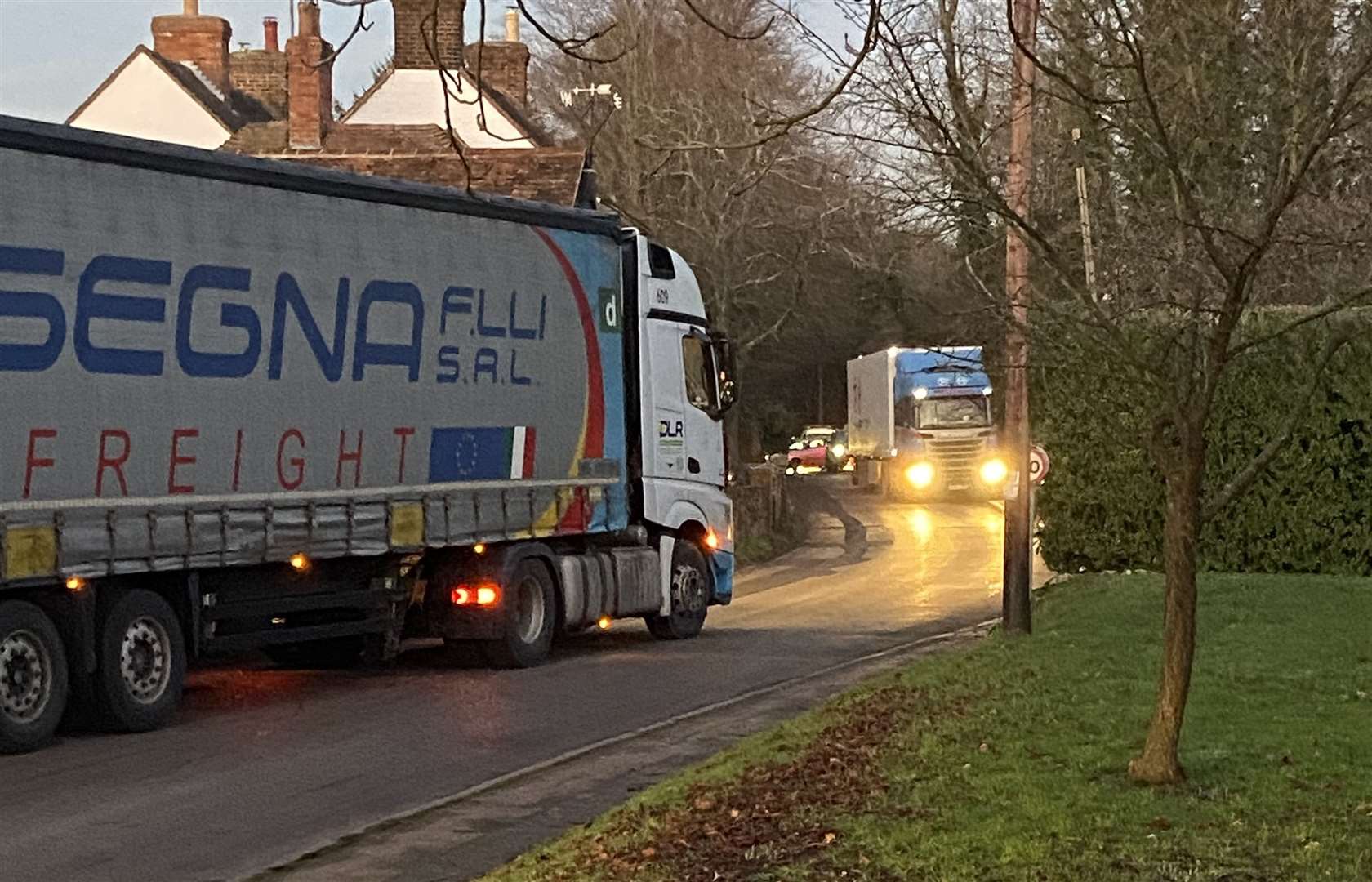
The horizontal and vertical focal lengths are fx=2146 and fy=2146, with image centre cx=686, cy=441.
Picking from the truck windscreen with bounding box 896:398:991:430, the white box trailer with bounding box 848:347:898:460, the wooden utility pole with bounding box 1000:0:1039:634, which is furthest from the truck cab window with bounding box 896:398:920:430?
the wooden utility pole with bounding box 1000:0:1039:634

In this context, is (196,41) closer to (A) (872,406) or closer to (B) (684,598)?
(A) (872,406)

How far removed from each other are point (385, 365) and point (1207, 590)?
10150 mm

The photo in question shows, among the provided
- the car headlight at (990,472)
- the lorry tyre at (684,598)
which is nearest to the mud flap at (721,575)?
the lorry tyre at (684,598)

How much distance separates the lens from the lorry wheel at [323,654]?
18109 mm

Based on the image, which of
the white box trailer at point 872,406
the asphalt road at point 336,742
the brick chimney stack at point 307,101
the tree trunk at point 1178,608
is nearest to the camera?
the tree trunk at point 1178,608

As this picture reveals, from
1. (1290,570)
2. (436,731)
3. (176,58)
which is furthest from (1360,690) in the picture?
(176,58)

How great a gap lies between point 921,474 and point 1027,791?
43.5m

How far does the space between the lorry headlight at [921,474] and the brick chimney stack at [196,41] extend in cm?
1948

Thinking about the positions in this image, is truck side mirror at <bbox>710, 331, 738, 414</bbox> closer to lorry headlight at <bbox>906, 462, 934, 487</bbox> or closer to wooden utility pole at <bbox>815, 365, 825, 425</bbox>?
lorry headlight at <bbox>906, 462, 934, 487</bbox>

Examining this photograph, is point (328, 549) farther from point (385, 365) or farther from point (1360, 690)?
point (1360, 690)

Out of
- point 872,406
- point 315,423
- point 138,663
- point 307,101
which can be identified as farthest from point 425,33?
point 872,406

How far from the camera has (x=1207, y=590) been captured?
2278cm

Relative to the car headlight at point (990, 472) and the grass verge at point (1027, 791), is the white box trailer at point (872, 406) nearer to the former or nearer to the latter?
the car headlight at point (990, 472)

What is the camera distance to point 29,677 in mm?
13172
